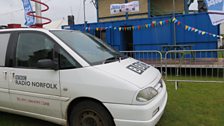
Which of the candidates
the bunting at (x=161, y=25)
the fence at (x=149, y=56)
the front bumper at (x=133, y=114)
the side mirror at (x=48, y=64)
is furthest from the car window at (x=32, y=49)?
the bunting at (x=161, y=25)

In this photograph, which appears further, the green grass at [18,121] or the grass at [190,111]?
the green grass at [18,121]

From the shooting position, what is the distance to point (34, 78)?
3990 millimetres

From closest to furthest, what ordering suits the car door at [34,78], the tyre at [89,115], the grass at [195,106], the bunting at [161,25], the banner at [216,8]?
the tyre at [89,115], the car door at [34,78], the grass at [195,106], the banner at [216,8], the bunting at [161,25]

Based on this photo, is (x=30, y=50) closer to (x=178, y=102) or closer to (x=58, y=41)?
(x=58, y=41)

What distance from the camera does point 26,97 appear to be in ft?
13.5

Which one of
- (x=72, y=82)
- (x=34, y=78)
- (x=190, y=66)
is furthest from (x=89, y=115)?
(x=190, y=66)

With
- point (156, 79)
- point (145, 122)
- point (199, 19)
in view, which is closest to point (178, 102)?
point (156, 79)

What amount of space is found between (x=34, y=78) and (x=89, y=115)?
115 cm

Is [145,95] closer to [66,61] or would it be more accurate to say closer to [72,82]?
[72,82]

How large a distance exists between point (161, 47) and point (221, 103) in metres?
7.14

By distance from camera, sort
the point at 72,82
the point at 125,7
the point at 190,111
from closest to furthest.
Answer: the point at 72,82
the point at 190,111
the point at 125,7

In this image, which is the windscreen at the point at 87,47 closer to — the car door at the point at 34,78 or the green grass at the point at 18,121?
the car door at the point at 34,78

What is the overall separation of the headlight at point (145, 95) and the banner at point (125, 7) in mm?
12032

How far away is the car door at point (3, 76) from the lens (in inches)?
172
